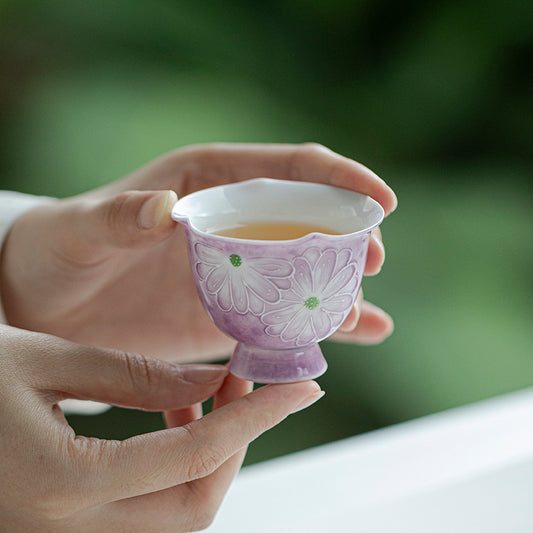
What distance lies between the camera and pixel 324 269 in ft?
1.79

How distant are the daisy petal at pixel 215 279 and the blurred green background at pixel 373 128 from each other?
1.15 metres

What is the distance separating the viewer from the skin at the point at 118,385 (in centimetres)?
57

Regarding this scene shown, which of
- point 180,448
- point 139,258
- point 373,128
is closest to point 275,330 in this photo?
point 180,448

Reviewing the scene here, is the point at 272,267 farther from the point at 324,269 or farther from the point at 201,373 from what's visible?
the point at 201,373

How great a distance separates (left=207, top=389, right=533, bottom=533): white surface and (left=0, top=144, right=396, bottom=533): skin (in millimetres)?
236

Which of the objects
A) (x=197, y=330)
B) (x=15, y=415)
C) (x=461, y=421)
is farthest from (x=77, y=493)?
(x=461, y=421)

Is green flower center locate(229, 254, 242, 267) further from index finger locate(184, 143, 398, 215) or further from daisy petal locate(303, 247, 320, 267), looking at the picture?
index finger locate(184, 143, 398, 215)

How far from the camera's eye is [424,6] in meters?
1.74

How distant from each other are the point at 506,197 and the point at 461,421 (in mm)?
924

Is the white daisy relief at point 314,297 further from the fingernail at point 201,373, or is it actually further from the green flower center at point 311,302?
the fingernail at point 201,373

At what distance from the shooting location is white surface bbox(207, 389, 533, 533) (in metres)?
0.90

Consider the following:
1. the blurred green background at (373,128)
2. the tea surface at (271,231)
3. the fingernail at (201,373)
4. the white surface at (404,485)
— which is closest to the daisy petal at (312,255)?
the tea surface at (271,231)

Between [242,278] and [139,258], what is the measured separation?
1.58ft

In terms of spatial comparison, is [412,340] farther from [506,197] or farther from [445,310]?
[506,197]
